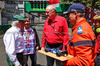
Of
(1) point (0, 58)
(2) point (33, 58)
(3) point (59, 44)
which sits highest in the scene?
(3) point (59, 44)

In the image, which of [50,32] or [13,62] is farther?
[50,32]

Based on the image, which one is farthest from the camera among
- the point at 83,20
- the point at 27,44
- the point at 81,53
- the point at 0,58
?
the point at 0,58

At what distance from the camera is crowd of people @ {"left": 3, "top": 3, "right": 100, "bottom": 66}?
1203 mm

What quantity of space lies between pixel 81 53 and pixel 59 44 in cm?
151

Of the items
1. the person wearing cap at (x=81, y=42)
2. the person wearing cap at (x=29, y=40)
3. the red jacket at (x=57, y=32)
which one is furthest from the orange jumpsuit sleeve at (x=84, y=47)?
the person wearing cap at (x=29, y=40)

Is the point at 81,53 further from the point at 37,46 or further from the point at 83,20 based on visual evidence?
the point at 37,46

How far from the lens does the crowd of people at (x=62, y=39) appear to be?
1203 mm

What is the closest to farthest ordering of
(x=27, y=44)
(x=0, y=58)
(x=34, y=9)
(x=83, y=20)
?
(x=83, y=20) → (x=27, y=44) → (x=0, y=58) → (x=34, y=9)

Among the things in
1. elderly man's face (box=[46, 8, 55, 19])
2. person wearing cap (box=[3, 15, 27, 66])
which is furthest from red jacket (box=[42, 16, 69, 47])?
person wearing cap (box=[3, 15, 27, 66])

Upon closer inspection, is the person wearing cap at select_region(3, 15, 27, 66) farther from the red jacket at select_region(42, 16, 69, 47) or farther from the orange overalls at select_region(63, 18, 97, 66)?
the orange overalls at select_region(63, 18, 97, 66)

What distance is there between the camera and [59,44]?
269cm

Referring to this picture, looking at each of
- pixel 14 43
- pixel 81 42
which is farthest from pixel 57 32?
pixel 81 42

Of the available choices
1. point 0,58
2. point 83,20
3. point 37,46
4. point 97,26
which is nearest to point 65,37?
point 97,26

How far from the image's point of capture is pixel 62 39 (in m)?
2.69
